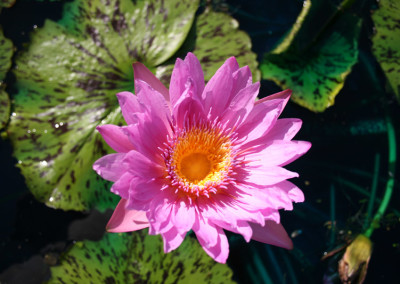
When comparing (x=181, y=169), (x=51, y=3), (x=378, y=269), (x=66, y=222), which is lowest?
(x=378, y=269)

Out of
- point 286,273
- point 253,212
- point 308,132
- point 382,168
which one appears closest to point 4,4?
point 253,212

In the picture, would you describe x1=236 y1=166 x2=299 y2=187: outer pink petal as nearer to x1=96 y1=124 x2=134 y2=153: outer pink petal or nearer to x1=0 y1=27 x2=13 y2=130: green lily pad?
x1=96 y1=124 x2=134 y2=153: outer pink petal

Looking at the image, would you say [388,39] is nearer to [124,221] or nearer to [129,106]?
[129,106]

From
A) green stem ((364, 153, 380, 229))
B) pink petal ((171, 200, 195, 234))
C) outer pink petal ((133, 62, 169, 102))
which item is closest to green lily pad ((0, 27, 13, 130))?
outer pink petal ((133, 62, 169, 102))

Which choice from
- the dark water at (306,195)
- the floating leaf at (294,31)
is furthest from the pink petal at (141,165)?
the floating leaf at (294,31)

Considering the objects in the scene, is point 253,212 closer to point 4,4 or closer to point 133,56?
point 133,56
